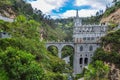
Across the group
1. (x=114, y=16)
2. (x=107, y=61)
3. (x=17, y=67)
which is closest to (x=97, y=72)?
(x=107, y=61)

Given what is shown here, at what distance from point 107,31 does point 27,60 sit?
71.3 meters

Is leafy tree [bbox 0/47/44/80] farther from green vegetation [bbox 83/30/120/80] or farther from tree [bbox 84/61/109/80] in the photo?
green vegetation [bbox 83/30/120/80]

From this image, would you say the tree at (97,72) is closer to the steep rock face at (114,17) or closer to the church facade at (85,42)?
the church facade at (85,42)

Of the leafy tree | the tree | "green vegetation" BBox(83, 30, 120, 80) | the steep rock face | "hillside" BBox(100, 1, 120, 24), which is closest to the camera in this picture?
the leafy tree

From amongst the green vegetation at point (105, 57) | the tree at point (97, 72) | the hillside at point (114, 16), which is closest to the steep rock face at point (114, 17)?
the hillside at point (114, 16)

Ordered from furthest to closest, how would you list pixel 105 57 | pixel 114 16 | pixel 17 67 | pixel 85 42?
pixel 114 16, pixel 85 42, pixel 105 57, pixel 17 67

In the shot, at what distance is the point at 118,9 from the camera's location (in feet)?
457

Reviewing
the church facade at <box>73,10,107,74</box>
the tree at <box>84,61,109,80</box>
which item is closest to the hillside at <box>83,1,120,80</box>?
the tree at <box>84,61,109,80</box>

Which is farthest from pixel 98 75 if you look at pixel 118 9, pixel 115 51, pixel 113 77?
pixel 118 9

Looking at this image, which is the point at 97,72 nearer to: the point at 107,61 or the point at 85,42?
the point at 107,61

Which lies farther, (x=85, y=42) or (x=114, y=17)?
(x=114, y=17)

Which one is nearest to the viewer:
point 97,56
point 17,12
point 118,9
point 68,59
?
point 97,56

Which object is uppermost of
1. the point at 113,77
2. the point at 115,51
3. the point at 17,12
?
the point at 17,12

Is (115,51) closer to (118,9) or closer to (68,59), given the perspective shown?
(68,59)
